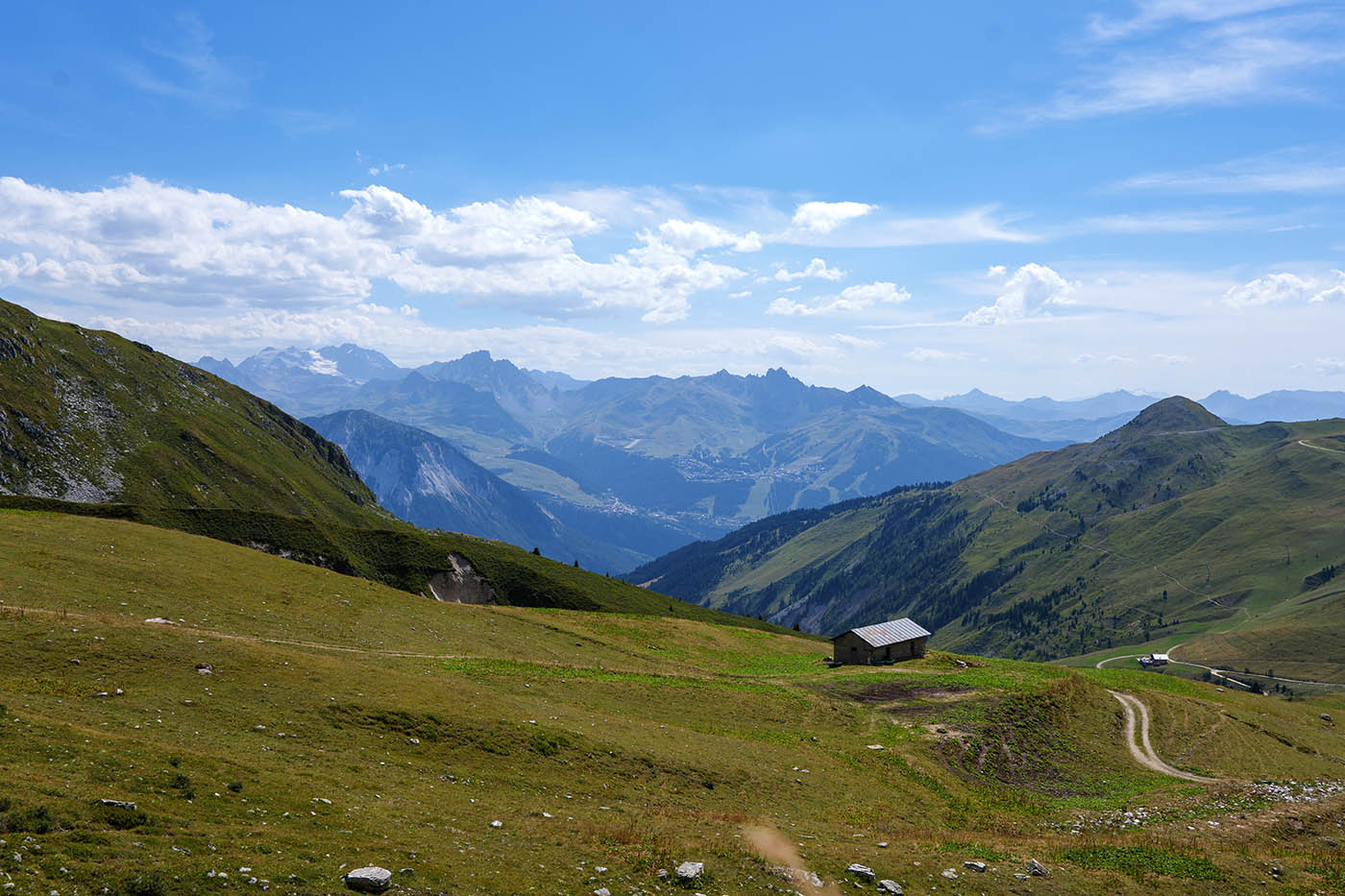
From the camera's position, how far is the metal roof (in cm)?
8031

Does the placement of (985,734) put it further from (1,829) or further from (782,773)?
(1,829)

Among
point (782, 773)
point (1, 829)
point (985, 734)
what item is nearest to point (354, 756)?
point (1, 829)

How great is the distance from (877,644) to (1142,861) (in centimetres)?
5080

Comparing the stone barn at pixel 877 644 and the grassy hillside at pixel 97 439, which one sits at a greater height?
the grassy hillside at pixel 97 439

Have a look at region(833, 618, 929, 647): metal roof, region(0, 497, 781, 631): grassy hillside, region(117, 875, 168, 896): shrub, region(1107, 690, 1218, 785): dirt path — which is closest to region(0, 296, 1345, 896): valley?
region(117, 875, 168, 896): shrub

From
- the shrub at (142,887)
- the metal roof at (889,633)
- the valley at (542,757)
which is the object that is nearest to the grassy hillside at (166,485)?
the valley at (542,757)

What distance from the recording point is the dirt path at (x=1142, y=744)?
50.2m

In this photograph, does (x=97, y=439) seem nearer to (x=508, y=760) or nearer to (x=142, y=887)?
(x=508, y=760)

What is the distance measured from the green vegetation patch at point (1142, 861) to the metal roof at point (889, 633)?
47194mm

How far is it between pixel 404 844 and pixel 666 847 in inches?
342

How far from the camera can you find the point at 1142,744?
2219 inches

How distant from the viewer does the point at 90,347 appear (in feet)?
648

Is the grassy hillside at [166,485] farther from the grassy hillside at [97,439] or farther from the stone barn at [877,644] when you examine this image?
the stone barn at [877,644]

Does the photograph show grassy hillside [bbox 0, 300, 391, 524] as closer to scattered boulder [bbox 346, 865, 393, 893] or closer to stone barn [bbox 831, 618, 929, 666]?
stone barn [bbox 831, 618, 929, 666]
